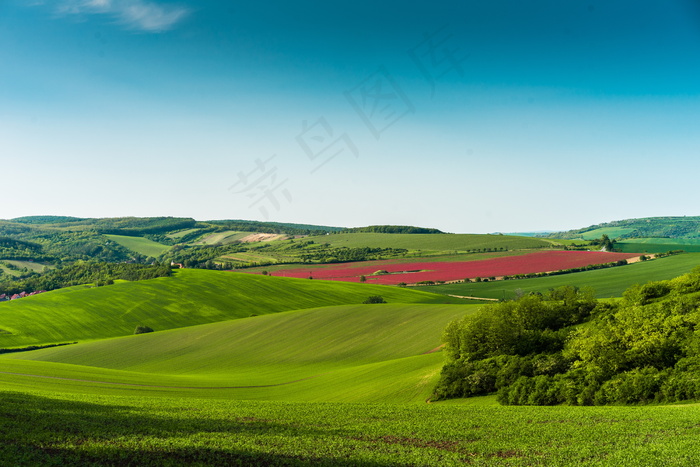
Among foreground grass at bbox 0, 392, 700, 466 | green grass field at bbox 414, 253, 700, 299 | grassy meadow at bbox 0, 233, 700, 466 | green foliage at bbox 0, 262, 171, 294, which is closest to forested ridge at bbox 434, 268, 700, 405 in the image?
grassy meadow at bbox 0, 233, 700, 466

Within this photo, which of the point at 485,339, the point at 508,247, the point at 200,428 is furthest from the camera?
the point at 508,247

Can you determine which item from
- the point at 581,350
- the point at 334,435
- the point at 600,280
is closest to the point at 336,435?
the point at 334,435

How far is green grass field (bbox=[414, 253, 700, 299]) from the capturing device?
102m

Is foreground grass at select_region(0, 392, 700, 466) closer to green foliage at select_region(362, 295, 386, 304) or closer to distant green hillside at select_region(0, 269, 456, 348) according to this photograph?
distant green hillside at select_region(0, 269, 456, 348)

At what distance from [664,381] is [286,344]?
193ft

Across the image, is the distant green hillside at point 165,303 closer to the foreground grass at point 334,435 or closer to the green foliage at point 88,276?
the green foliage at point 88,276

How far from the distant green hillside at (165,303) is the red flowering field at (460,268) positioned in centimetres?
1353

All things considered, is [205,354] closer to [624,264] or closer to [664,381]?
[664,381]

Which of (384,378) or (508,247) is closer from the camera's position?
(384,378)

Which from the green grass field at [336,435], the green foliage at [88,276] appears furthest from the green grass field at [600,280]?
the green foliage at [88,276]

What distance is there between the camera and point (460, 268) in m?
145

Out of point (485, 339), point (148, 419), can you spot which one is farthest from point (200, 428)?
point (485, 339)

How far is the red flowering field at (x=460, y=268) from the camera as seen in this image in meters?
132

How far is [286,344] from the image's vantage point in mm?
80875
